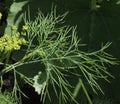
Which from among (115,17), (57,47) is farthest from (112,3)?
(57,47)

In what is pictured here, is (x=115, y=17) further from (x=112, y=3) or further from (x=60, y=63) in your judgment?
(x=60, y=63)

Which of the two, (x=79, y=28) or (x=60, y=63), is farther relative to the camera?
(x=79, y=28)

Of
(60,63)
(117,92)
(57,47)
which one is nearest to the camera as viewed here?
(57,47)

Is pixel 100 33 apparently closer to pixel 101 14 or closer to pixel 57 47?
pixel 101 14

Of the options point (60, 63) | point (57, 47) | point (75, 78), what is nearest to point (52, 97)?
point (75, 78)

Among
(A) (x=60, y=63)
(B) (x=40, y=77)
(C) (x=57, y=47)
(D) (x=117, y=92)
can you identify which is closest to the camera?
(C) (x=57, y=47)

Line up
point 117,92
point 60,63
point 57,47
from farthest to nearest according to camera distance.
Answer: point 117,92, point 60,63, point 57,47

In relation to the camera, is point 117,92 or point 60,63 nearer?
point 60,63

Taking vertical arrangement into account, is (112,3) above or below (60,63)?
above

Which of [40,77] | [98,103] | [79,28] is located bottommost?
[98,103]
